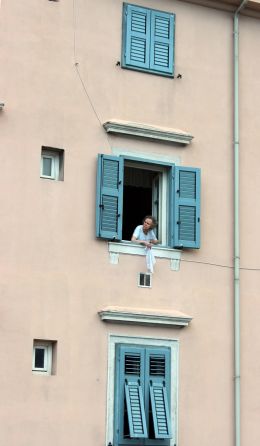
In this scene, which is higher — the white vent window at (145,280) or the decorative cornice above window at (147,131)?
the decorative cornice above window at (147,131)

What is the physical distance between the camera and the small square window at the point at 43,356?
16844mm

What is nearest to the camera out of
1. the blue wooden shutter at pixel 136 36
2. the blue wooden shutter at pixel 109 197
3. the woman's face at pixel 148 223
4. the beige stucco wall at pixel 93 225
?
the beige stucco wall at pixel 93 225

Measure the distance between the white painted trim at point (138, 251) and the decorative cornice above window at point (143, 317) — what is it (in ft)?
2.81

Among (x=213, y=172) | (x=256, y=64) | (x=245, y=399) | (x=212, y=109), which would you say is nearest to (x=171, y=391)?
(x=245, y=399)

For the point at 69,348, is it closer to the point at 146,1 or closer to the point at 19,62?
the point at 19,62

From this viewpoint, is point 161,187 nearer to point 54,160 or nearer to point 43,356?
point 54,160

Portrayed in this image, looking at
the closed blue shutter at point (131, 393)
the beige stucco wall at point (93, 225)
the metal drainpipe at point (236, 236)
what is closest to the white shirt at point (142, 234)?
the beige stucco wall at point (93, 225)

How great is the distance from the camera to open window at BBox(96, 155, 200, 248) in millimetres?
17703

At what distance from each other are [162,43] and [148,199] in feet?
9.42

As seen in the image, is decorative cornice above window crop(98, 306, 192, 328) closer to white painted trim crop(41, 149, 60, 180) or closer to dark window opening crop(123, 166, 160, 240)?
dark window opening crop(123, 166, 160, 240)

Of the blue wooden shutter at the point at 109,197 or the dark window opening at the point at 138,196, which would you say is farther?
the dark window opening at the point at 138,196

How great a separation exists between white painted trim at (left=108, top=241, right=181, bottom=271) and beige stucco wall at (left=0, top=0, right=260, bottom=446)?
0.11 metres

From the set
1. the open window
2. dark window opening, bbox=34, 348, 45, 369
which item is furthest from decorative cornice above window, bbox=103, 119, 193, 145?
dark window opening, bbox=34, 348, 45, 369

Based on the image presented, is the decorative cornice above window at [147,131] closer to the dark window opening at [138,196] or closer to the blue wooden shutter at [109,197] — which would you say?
the blue wooden shutter at [109,197]
